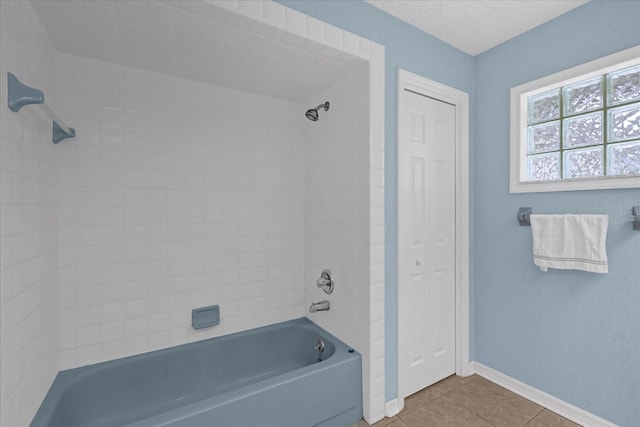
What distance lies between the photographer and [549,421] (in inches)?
69.9

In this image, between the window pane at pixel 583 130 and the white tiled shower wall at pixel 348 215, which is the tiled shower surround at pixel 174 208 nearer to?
the white tiled shower wall at pixel 348 215

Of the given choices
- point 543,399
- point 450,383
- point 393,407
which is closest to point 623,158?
point 543,399

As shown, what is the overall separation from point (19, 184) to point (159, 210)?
76 centimetres

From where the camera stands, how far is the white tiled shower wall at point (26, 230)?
1.05 meters

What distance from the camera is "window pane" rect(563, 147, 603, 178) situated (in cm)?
175

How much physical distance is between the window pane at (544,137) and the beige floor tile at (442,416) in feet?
6.00

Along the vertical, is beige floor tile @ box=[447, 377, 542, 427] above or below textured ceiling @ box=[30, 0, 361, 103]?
below

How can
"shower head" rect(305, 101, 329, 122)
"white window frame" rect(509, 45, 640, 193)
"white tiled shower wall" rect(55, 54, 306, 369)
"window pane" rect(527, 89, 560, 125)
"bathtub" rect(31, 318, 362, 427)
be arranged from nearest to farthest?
"bathtub" rect(31, 318, 362, 427) < "white window frame" rect(509, 45, 640, 193) < "white tiled shower wall" rect(55, 54, 306, 369) < "window pane" rect(527, 89, 560, 125) < "shower head" rect(305, 101, 329, 122)

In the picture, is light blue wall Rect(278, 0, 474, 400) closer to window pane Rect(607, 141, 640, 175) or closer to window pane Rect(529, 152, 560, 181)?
window pane Rect(529, 152, 560, 181)

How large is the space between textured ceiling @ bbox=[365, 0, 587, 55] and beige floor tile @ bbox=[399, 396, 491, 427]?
2.53 metres

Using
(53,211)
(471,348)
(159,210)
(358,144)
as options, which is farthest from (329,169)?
(471,348)

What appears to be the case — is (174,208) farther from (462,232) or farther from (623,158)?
Answer: (623,158)

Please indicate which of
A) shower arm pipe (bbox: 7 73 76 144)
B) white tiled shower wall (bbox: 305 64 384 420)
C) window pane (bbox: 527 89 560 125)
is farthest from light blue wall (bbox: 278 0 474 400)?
shower arm pipe (bbox: 7 73 76 144)

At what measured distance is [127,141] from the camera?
1.82 metres
